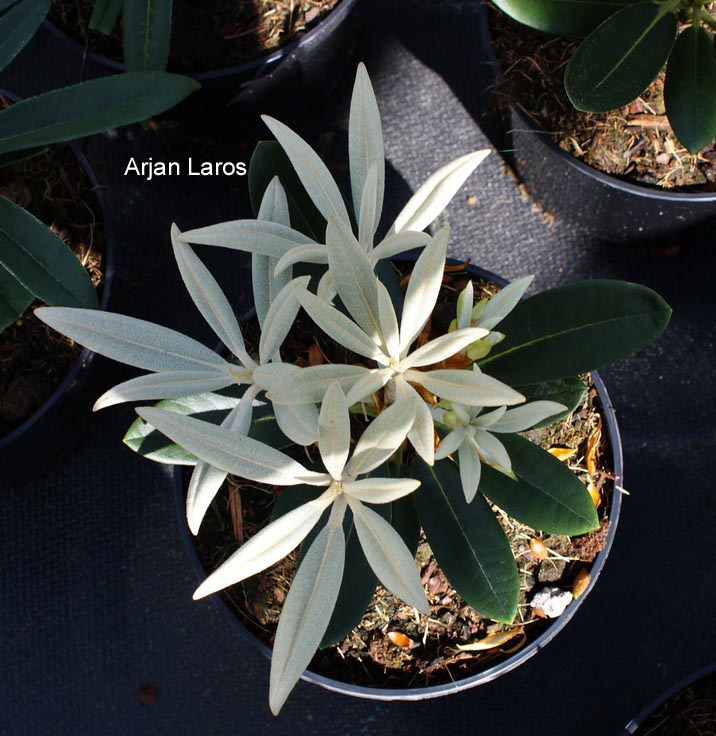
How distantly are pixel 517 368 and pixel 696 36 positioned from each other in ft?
1.94

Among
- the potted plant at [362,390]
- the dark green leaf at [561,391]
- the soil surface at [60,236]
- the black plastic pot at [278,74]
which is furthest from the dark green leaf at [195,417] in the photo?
the black plastic pot at [278,74]

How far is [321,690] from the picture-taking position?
1420 mm

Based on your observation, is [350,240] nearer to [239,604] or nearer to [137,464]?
[239,604]

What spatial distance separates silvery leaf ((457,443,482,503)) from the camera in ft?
2.32

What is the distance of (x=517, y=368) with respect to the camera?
0.85 metres

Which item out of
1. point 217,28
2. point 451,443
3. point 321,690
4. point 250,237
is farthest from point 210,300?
point 321,690

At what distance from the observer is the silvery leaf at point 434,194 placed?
0.71 meters

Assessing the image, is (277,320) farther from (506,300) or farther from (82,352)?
(82,352)

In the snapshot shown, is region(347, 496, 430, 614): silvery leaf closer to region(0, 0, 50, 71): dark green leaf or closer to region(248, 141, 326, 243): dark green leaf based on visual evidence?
region(248, 141, 326, 243): dark green leaf

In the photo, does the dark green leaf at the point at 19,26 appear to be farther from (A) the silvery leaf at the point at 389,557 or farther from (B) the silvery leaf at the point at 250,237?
(A) the silvery leaf at the point at 389,557

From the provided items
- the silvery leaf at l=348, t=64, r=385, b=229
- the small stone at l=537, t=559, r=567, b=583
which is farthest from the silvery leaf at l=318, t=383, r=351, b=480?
the small stone at l=537, t=559, r=567, b=583

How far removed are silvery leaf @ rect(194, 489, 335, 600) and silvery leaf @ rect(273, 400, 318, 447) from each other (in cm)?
5

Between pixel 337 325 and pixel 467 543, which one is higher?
pixel 337 325

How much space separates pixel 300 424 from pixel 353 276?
0.15 meters
